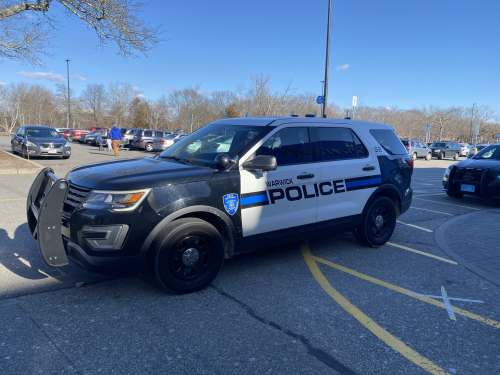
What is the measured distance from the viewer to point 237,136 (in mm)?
4699

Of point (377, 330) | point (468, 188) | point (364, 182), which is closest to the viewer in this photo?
point (377, 330)

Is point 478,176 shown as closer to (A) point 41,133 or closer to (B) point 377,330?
(B) point 377,330

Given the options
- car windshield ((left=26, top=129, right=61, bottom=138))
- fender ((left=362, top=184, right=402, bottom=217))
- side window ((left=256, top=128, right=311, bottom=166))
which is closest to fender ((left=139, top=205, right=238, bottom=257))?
side window ((left=256, top=128, right=311, bottom=166))

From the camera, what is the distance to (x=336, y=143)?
5281mm

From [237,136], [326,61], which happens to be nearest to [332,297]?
[237,136]

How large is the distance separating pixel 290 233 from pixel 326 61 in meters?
17.9

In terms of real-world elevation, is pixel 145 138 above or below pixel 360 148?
above

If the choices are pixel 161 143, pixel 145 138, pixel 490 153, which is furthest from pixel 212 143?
pixel 145 138

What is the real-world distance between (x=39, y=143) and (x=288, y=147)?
53.4 feet

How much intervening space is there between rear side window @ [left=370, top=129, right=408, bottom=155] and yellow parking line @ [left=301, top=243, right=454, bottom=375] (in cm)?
234

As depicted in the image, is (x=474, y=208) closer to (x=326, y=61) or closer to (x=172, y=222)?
(x=172, y=222)

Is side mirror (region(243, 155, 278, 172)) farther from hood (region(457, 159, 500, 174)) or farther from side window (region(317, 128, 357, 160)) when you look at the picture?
hood (region(457, 159, 500, 174))

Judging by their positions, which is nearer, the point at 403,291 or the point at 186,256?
the point at 186,256

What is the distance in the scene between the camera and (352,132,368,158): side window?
18.2 feet
